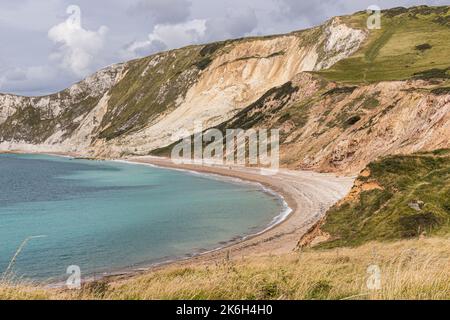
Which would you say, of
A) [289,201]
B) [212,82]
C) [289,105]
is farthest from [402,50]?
[289,201]

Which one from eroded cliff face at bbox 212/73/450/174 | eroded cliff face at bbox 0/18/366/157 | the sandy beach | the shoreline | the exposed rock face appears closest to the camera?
the shoreline

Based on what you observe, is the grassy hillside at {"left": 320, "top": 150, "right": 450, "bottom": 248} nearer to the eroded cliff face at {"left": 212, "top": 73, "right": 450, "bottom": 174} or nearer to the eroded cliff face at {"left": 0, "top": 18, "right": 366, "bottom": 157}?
the eroded cliff face at {"left": 212, "top": 73, "right": 450, "bottom": 174}

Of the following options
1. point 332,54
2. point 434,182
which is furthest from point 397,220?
point 332,54

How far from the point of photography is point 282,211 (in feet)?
154

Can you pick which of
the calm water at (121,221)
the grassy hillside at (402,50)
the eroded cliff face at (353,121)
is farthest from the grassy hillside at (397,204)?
the grassy hillside at (402,50)

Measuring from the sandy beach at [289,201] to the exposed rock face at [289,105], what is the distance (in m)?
6.43

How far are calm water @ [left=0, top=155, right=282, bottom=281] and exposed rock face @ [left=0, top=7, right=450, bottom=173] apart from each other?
17.7 meters

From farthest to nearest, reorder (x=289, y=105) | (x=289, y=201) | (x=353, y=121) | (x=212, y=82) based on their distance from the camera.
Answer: (x=212, y=82)
(x=289, y=105)
(x=353, y=121)
(x=289, y=201)

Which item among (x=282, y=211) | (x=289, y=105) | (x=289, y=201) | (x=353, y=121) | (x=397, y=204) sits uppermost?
(x=289, y=105)

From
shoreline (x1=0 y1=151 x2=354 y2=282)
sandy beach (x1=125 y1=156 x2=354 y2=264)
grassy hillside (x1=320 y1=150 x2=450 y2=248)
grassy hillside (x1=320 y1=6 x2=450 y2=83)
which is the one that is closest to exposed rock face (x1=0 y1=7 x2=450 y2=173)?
grassy hillside (x1=320 y1=6 x2=450 y2=83)

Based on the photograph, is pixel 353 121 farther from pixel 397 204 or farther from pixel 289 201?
pixel 397 204

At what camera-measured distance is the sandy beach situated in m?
31.2

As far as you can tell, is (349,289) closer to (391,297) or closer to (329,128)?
(391,297)

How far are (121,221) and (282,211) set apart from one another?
1587 cm
